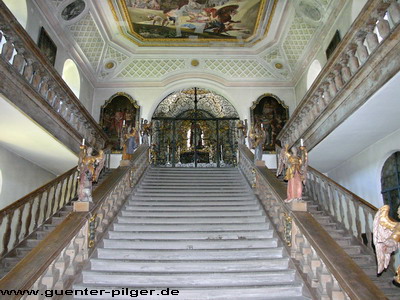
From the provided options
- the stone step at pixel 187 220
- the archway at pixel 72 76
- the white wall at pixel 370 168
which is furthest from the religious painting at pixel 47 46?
the white wall at pixel 370 168

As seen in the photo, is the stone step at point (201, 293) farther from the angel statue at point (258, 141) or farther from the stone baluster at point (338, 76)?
the angel statue at point (258, 141)

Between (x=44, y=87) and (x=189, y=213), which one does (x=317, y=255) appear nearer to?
(x=189, y=213)

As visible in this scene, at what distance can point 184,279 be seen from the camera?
16.8 ft

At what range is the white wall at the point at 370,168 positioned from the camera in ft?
30.0

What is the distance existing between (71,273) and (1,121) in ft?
15.8

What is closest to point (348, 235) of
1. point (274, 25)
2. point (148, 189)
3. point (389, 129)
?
point (389, 129)

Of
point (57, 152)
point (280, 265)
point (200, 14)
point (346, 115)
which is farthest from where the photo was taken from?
point (200, 14)

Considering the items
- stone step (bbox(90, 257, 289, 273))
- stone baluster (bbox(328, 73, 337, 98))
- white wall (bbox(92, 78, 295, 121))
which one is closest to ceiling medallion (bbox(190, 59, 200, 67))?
white wall (bbox(92, 78, 295, 121))

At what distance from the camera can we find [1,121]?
8188mm

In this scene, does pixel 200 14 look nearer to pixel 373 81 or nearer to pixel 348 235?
pixel 373 81

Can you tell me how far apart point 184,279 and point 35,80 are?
6309mm

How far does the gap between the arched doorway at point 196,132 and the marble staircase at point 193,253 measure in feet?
24.6

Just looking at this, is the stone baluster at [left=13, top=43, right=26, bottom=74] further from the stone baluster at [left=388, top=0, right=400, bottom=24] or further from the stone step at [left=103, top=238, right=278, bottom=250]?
the stone baluster at [left=388, top=0, right=400, bottom=24]

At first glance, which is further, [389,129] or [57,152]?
[57,152]
